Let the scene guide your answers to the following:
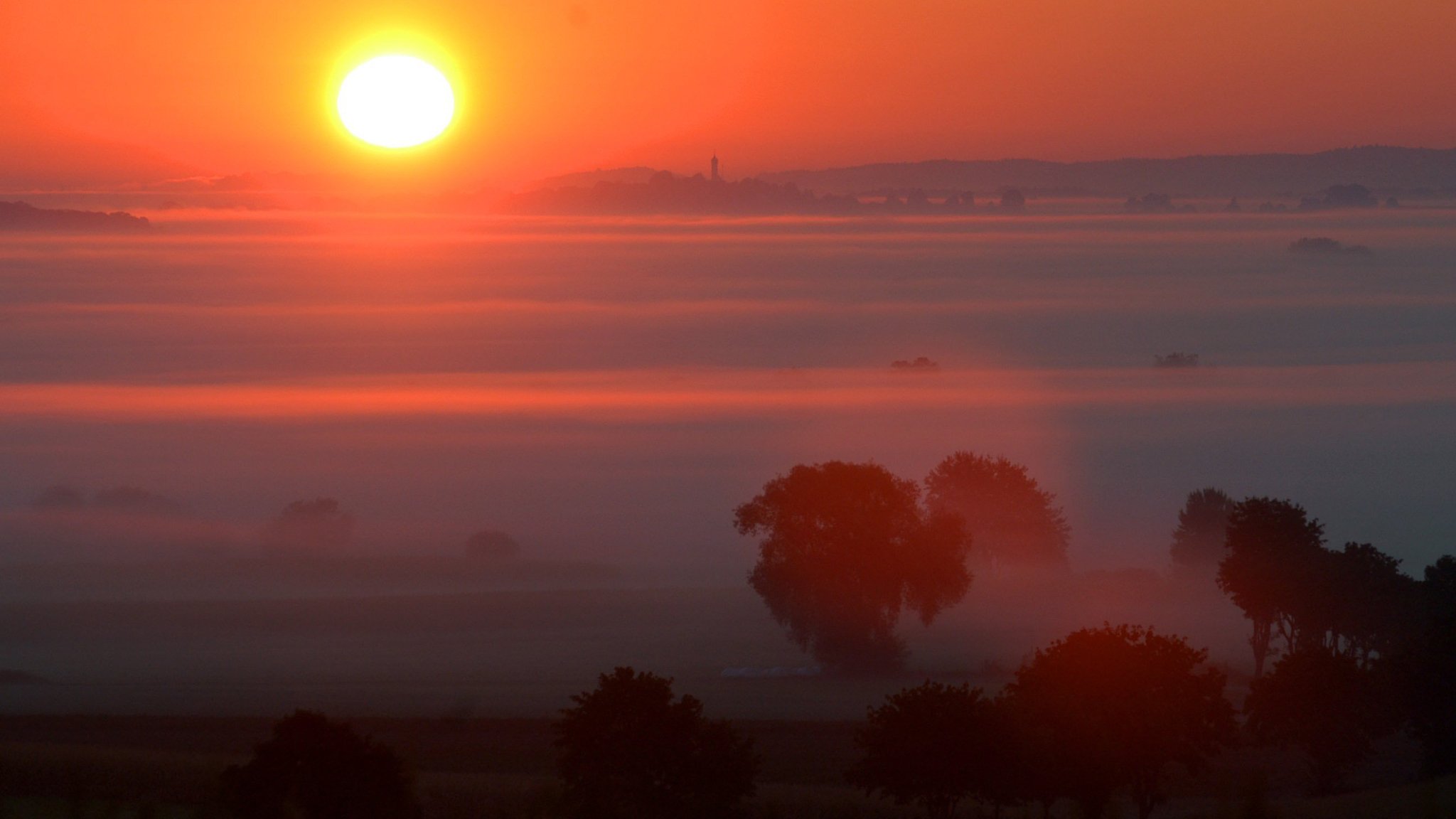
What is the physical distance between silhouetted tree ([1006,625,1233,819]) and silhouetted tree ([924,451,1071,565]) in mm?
45198

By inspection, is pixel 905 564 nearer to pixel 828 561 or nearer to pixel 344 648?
pixel 828 561

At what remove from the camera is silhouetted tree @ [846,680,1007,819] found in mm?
26281

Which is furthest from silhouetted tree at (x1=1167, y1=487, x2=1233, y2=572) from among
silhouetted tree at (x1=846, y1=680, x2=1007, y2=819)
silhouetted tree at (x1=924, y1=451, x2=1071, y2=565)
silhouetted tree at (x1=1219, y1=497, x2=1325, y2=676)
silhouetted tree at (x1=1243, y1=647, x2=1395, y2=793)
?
silhouetted tree at (x1=846, y1=680, x2=1007, y2=819)

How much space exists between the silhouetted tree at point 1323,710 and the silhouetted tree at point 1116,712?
13.2 feet

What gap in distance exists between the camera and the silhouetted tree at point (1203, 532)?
73.6 m

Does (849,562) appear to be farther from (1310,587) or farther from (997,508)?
(997,508)

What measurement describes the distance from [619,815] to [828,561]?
88.4ft

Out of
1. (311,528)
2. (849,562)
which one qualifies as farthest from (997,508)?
(311,528)

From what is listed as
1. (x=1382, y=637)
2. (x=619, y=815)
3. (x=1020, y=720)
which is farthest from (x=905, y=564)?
(x=619, y=815)

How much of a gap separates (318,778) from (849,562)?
30.0 m

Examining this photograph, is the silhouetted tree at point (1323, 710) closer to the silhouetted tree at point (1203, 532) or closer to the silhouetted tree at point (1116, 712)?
the silhouetted tree at point (1116, 712)

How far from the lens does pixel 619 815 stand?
78.1 ft

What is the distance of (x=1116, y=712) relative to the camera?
27.4 m

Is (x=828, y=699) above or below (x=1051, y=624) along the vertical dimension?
below
